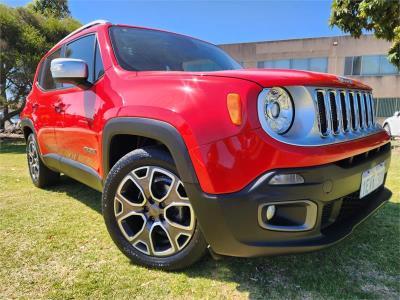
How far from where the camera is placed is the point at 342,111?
2.19 metres

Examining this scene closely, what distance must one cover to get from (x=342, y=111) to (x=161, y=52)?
5.07 feet

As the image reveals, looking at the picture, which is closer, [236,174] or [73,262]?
[236,174]

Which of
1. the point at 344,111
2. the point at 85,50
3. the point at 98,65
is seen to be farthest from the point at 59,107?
the point at 344,111

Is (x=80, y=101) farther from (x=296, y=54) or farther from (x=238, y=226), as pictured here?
(x=296, y=54)

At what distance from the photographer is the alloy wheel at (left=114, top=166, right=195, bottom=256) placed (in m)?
2.13

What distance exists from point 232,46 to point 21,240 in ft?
85.8

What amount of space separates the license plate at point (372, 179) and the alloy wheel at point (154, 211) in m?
1.07

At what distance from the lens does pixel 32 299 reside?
6.56 feet

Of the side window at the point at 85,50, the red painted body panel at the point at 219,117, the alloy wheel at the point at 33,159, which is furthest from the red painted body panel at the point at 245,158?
the alloy wheel at the point at 33,159

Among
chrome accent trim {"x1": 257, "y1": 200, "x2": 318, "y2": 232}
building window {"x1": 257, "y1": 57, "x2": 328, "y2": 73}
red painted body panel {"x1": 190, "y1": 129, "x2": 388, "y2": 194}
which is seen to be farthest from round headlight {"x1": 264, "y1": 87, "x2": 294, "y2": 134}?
building window {"x1": 257, "y1": 57, "x2": 328, "y2": 73}

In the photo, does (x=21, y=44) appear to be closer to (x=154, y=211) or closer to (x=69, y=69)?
(x=69, y=69)

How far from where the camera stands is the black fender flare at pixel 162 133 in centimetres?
192

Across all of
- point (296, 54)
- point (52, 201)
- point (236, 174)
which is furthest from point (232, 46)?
point (236, 174)

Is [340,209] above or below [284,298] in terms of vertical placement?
above
